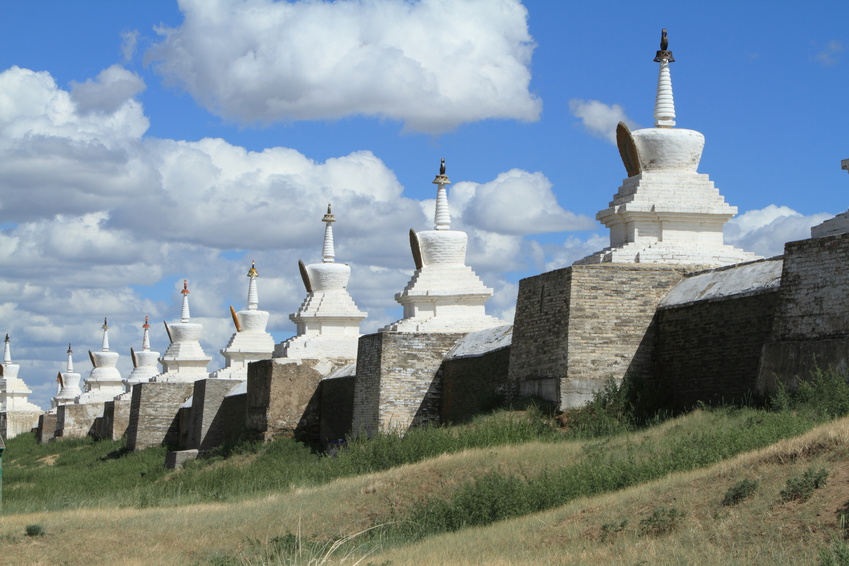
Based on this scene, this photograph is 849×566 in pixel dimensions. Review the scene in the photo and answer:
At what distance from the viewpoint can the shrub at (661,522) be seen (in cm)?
1156

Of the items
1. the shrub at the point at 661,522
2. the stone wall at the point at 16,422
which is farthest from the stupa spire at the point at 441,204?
the stone wall at the point at 16,422

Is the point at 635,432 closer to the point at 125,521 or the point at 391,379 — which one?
the point at 125,521

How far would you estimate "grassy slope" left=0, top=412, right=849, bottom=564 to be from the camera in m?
10.9

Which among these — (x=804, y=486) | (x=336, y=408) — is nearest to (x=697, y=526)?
(x=804, y=486)

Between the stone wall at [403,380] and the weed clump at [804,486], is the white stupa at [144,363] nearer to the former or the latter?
the stone wall at [403,380]

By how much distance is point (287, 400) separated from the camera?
29.3 m

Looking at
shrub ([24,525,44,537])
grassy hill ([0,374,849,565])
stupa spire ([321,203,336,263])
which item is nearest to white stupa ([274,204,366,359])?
stupa spire ([321,203,336,263])

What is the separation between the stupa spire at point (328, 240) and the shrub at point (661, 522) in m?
28.4

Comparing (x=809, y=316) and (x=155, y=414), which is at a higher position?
(x=809, y=316)

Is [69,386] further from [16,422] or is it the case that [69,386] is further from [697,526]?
[697,526]

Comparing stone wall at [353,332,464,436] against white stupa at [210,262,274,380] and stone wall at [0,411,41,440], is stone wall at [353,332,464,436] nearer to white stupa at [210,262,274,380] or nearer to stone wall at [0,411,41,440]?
white stupa at [210,262,274,380]

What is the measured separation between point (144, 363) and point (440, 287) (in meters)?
35.5

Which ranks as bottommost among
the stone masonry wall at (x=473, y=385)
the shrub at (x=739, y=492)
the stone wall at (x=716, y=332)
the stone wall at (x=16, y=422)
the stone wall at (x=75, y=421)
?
the stone wall at (x=16, y=422)

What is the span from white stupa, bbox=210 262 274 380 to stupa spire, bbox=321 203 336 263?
663 cm
